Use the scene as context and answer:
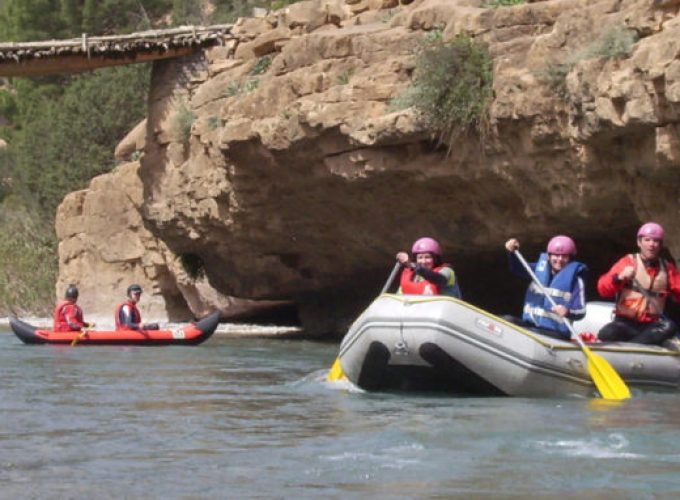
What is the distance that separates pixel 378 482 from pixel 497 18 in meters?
10.8

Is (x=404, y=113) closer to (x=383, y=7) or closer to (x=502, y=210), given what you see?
(x=502, y=210)

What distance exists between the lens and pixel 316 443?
29.1 ft

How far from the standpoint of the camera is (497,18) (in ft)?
57.3

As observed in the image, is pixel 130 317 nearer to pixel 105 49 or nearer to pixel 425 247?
pixel 105 49

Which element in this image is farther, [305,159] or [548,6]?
[305,159]

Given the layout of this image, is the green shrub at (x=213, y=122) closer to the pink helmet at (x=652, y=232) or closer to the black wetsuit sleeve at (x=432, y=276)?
the black wetsuit sleeve at (x=432, y=276)

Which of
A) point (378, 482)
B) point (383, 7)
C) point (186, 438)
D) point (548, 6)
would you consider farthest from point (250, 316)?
point (378, 482)

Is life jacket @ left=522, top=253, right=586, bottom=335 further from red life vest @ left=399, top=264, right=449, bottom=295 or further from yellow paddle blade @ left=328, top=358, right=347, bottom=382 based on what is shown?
yellow paddle blade @ left=328, top=358, right=347, bottom=382

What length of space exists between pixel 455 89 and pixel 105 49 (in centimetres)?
959

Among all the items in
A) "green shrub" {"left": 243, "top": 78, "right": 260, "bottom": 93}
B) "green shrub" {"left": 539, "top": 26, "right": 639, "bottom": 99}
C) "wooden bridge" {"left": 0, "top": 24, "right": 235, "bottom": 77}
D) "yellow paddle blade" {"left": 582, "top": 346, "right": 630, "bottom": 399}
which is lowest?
"yellow paddle blade" {"left": 582, "top": 346, "right": 630, "bottom": 399}

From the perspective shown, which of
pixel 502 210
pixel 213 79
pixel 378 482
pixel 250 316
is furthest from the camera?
pixel 250 316

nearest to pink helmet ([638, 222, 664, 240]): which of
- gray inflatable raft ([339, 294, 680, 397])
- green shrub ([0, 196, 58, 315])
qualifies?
gray inflatable raft ([339, 294, 680, 397])

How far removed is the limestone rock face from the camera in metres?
15.4

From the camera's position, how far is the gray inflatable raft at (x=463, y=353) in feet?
36.6
